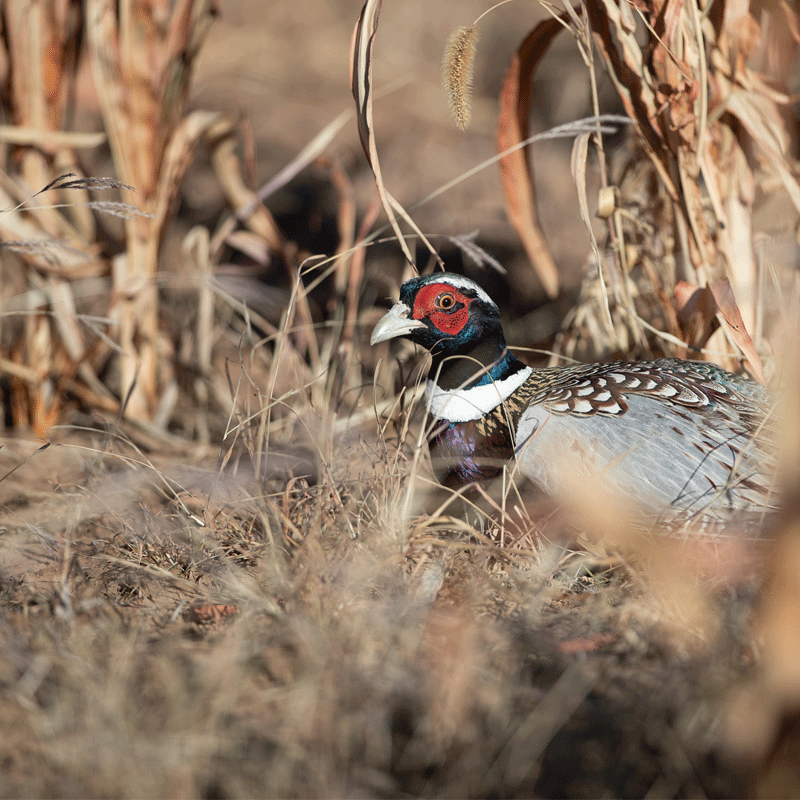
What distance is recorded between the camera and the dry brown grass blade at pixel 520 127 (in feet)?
9.01

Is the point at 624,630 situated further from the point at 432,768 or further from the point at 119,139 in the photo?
the point at 119,139

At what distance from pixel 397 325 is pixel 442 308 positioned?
0.51ft

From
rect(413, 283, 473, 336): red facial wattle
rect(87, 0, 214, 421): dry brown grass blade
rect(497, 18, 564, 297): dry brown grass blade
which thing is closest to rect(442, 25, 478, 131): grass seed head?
rect(413, 283, 473, 336): red facial wattle

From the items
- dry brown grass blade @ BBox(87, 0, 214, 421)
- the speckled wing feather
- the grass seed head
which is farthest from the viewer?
dry brown grass blade @ BBox(87, 0, 214, 421)

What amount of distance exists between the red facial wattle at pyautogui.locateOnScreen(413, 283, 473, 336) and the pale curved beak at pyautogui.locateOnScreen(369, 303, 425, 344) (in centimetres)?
3

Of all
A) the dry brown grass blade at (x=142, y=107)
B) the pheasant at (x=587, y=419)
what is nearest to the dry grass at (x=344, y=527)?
the dry brown grass blade at (x=142, y=107)

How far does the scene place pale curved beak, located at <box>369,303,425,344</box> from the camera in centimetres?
238

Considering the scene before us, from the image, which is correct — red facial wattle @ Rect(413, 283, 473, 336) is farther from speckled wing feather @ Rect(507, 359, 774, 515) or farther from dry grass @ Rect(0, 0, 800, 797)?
speckled wing feather @ Rect(507, 359, 774, 515)

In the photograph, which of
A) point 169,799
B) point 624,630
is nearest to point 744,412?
point 624,630

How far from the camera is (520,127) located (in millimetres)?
2811

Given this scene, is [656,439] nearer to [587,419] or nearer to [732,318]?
[587,419]

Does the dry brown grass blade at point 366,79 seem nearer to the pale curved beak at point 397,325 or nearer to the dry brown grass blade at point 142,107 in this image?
the pale curved beak at point 397,325

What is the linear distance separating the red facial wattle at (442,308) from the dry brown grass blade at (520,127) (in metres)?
0.66

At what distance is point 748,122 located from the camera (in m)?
2.43
